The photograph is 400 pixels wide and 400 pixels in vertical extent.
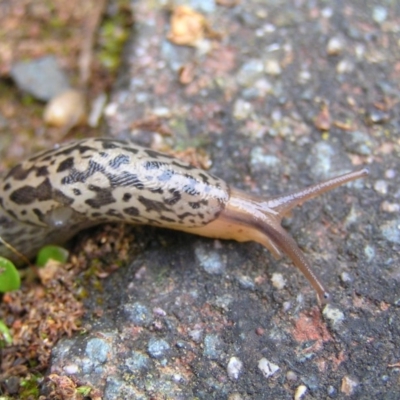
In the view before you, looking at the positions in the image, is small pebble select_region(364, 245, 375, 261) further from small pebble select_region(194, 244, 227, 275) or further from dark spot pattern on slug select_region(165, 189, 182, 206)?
dark spot pattern on slug select_region(165, 189, 182, 206)

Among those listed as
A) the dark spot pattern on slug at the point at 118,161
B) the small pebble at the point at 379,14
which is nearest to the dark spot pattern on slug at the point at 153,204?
the dark spot pattern on slug at the point at 118,161

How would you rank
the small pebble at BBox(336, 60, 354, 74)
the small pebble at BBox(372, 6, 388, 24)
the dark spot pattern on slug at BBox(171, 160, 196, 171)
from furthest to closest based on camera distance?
the small pebble at BBox(372, 6, 388, 24)
the small pebble at BBox(336, 60, 354, 74)
the dark spot pattern on slug at BBox(171, 160, 196, 171)

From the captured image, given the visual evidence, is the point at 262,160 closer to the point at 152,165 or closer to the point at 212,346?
the point at 152,165

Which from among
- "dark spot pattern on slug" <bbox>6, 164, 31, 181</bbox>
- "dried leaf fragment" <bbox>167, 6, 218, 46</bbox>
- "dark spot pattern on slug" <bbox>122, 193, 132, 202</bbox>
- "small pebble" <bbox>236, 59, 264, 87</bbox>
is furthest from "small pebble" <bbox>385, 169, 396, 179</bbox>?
"dark spot pattern on slug" <bbox>6, 164, 31, 181</bbox>

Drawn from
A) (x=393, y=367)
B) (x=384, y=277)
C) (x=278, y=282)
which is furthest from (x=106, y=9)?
(x=393, y=367)

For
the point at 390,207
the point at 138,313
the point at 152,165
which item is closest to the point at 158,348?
the point at 138,313
